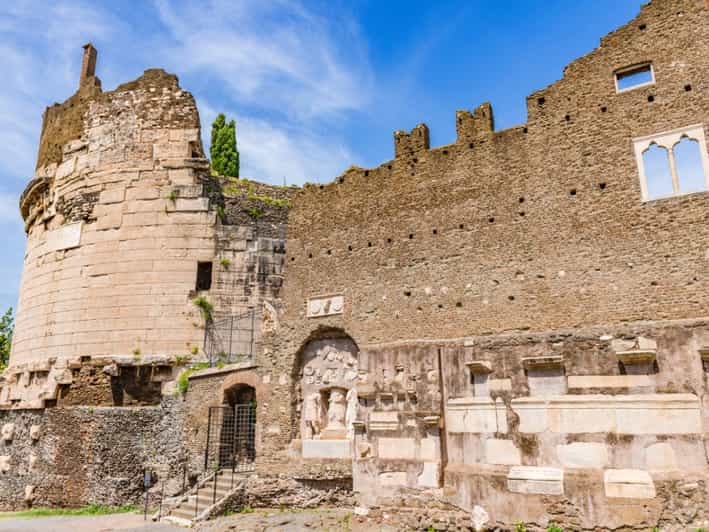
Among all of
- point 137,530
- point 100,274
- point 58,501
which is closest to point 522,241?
point 137,530

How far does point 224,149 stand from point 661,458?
70.7ft

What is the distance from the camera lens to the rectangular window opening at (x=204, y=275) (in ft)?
55.9

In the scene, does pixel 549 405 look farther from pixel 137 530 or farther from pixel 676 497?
pixel 137 530

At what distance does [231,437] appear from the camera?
47.2ft

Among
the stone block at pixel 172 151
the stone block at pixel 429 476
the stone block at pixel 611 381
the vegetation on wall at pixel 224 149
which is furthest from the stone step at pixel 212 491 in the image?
the vegetation on wall at pixel 224 149

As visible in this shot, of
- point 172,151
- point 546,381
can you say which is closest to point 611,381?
point 546,381

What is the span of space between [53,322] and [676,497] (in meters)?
17.2

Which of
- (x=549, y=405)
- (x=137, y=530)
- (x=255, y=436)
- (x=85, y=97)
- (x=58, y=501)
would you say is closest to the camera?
(x=549, y=405)

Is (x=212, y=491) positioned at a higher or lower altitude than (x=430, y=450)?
lower

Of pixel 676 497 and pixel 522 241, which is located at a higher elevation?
pixel 522 241

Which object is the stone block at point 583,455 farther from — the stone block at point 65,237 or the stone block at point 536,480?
the stone block at point 65,237

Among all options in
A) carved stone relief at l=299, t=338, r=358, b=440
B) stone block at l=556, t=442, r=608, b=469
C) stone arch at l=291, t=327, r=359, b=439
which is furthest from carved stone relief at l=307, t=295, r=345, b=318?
stone block at l=556, t=442, r=608, b=469

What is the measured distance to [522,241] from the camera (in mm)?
12656

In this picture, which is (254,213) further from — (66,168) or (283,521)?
(283,521)
